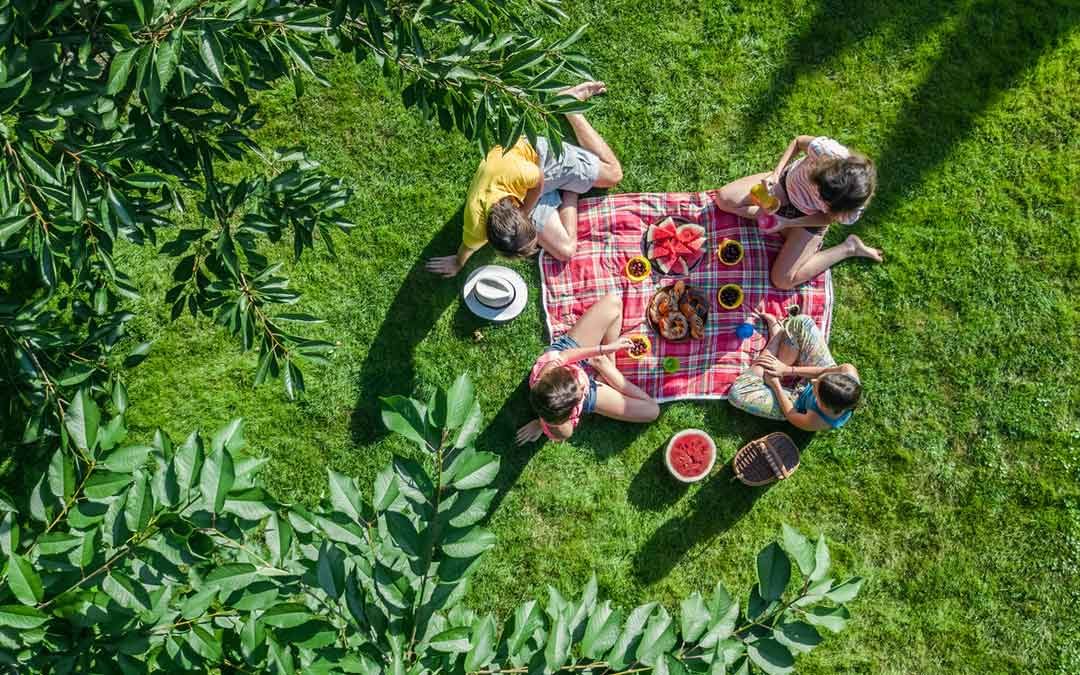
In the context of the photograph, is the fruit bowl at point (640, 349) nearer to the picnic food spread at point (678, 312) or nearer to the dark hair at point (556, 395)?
the picnic food spread at point (678, 312)

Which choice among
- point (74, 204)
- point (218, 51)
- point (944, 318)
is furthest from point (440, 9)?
point (944, 318)

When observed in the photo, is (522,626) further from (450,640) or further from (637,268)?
(637,268)

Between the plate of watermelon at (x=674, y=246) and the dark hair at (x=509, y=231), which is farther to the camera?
the plate of watermelon at (x=674, y=246)

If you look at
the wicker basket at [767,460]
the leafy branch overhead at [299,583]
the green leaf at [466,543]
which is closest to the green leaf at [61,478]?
the leafy branch overhead at [299,583]

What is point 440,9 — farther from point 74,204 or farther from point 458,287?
point 458,287

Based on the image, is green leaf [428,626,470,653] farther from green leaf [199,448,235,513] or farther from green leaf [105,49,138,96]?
green leaf [105,49,138,96]

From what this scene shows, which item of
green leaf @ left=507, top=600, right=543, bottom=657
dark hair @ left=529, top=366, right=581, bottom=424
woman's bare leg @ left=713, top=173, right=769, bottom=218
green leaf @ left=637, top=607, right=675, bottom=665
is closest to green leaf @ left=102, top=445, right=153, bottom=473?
green leaf @ left=507, top=600, right=543, bottom=657
